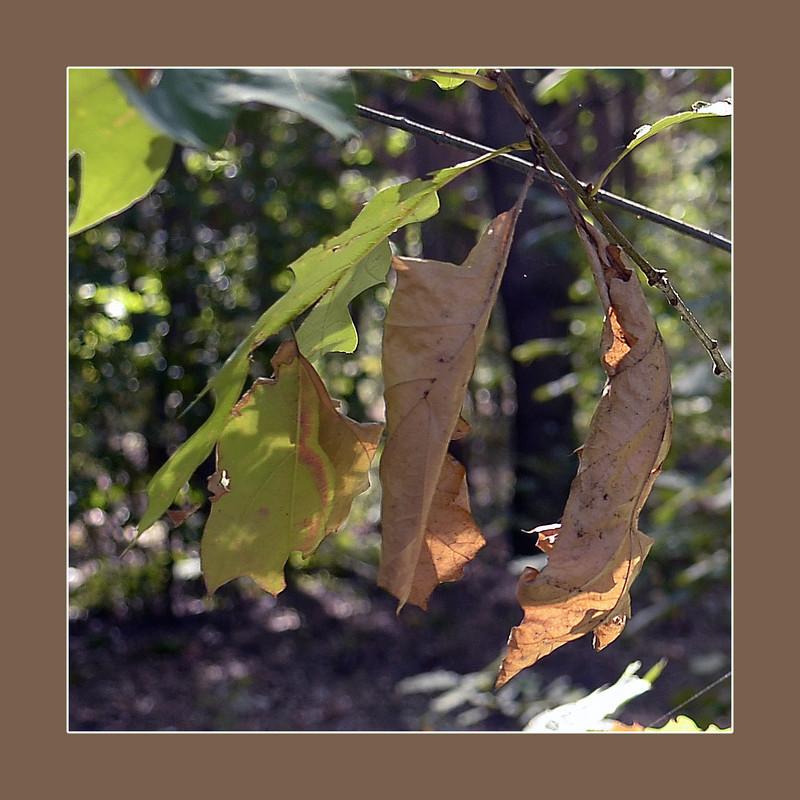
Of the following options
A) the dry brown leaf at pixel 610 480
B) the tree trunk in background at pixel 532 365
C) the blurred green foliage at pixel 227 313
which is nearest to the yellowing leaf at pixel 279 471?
the dry brown leaf at pixel 610 480

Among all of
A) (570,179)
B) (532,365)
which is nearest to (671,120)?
(570,179)

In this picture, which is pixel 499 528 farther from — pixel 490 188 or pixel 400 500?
pixel 400 500

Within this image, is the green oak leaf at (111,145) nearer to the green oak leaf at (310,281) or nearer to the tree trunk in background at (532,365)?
the green oak leaf at (310,281)

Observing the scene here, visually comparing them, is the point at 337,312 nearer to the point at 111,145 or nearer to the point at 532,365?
the point at 111,145
